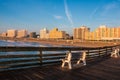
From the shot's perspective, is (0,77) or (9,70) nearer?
(0,77)

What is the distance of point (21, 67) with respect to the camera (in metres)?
9.38

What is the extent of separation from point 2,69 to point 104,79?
4.68 m

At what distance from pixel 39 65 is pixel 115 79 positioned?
4.24m

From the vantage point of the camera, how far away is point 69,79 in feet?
23.7

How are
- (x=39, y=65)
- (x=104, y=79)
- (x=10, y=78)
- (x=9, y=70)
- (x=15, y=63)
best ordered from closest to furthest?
(x=10, y=78) → (x=104, y=79) → (x=9, y=70) → (x=15, y=63) → (x=39, y=65)

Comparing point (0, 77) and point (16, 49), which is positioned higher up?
point (16, 49)

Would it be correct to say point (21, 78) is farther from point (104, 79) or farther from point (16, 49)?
point (104, 79)

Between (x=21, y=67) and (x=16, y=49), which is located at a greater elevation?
(x=16, y=49)

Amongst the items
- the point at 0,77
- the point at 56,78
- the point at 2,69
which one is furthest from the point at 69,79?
the point at 2,69

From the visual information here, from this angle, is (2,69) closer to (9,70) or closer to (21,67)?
(9,70)

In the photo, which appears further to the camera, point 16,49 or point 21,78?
point 16,49

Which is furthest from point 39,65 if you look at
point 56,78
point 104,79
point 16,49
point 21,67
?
point 104,79

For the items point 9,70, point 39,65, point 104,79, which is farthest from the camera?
point 39,65

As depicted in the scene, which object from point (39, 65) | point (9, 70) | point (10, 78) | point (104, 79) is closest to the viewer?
point (10, 78)
